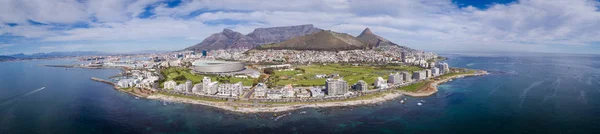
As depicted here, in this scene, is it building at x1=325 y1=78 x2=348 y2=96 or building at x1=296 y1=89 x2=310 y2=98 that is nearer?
building at x1=296 y1=89 x2=310 y2=98

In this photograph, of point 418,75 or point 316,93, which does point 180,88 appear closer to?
point 316,93

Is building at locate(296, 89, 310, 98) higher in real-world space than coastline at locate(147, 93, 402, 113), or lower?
higher

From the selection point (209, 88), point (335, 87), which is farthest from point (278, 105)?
point (209, 88)

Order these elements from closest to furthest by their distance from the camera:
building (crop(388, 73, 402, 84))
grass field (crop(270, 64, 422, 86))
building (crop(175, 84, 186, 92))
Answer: building (crop(175, 84, 186, 92))
building (crop(388, 73, 402, 84))
grass field (crop(270, 64, 422, 86))

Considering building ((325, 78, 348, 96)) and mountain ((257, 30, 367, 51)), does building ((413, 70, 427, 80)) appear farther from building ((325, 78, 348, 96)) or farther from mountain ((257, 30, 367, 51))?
mountain ((257, 30, 367, 51))

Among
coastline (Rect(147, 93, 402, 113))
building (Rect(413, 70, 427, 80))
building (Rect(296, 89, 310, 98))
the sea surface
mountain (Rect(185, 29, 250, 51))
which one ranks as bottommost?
the sea surface

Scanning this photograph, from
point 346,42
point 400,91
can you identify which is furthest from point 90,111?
point 346,42

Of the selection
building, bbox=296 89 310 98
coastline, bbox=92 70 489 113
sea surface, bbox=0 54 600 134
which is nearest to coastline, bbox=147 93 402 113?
coastline, bbox=92 70 489 113

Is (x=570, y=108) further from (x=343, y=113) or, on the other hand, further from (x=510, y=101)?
(x=343, y=113)
